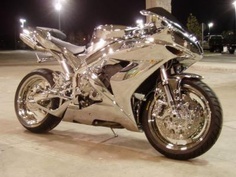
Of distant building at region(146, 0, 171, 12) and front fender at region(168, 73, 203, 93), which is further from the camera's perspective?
distant building at region(146, 0, 171, 12)

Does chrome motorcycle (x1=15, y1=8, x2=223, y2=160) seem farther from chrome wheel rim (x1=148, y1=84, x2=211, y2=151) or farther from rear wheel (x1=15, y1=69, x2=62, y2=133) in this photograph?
rear wheel (x1=15, y1=69, x2=62, y2=133)

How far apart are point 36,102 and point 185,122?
230cm

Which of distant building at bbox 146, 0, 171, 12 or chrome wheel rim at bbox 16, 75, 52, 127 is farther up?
distant building at bbox 146, 0, 171, 12

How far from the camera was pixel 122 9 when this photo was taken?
190 feet

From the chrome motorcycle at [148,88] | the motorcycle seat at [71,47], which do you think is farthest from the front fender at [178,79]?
the motorcycle seat at [71,47]

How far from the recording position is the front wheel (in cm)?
475

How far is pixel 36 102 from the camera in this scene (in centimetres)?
628

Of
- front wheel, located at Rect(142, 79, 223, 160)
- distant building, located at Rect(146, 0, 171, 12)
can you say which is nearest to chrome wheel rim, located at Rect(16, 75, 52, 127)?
front wheel, located at Rect(142, 79, 223, 160)

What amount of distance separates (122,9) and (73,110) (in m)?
53.2

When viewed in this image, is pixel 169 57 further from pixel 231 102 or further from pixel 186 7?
pixel 186 7

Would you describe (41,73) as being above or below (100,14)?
below

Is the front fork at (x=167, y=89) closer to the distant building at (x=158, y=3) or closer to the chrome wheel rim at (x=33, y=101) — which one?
the chrome wheel rim at (x=33, y=101)

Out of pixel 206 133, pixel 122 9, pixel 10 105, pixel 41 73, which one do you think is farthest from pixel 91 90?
pixel 122 9

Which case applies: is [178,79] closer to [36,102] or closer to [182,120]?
[182,120]
